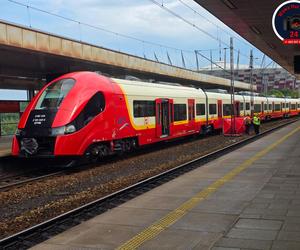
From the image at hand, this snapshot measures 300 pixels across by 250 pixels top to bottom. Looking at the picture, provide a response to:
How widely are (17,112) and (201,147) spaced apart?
479 inches

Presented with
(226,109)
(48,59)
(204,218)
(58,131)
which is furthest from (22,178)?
(226,109)

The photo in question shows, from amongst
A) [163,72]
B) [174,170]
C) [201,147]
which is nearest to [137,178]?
[174,170]

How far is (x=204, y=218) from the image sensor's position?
7.31 metres

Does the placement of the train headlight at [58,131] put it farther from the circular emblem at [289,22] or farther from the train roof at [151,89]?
the circular emblem at [289,22]

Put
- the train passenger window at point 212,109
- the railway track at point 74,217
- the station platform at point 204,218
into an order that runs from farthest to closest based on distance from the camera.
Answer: the train passenger window at point 212,109
the railway track at point 74,217
the station platform at point 204,218

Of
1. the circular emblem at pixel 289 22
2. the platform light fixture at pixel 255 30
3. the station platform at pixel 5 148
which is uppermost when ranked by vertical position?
the platform light fixture at pixel 255 30

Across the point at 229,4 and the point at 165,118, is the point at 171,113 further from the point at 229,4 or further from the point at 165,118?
the point at 229,4

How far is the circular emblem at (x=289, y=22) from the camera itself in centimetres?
1237

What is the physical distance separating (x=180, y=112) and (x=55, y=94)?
30.9 feet

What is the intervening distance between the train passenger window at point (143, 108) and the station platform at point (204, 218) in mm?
7050

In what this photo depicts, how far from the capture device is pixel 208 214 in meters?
7.58

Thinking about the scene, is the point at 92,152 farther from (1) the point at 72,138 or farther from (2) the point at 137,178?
(2) the point at 137,178

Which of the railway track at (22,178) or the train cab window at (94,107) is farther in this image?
the train cab window at (94,107)

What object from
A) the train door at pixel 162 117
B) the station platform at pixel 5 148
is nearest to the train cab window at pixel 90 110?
the station platform at pixel 5 148
